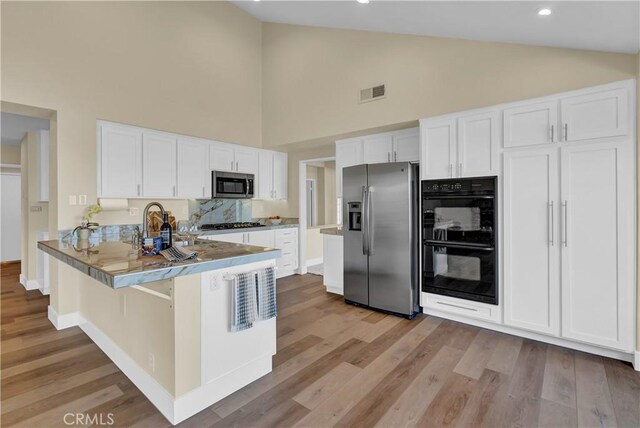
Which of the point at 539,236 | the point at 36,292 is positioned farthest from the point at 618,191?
the point at 36,292

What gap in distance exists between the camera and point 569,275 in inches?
109

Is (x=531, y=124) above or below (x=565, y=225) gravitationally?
above

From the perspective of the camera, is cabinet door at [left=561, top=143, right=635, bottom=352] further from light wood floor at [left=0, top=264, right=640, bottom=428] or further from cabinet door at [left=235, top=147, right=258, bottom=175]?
cabinet door at [left=235, top=147, right=258, bottom=175]

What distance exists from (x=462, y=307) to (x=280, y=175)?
3.94 metres

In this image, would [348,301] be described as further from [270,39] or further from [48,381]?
[270,39]

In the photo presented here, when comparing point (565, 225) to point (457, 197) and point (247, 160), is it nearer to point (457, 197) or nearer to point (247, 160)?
point (457, 197)

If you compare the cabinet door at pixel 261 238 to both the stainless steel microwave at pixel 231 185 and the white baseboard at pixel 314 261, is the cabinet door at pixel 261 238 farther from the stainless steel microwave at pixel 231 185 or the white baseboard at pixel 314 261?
the white baseboard at pixel 314 261

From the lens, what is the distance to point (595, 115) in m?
2.64

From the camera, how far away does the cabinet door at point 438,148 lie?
133 inches

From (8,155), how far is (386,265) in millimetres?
7768

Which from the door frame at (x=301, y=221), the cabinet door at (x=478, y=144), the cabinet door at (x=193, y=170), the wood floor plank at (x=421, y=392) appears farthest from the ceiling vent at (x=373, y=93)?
the wood floor plank at (x=421, y=392)

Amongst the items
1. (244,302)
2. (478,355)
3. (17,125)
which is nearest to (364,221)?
(478,355)

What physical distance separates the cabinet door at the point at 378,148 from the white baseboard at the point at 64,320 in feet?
13.2

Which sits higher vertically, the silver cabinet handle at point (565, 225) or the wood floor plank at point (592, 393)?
the silver cabinet handle at point (565, 225)
